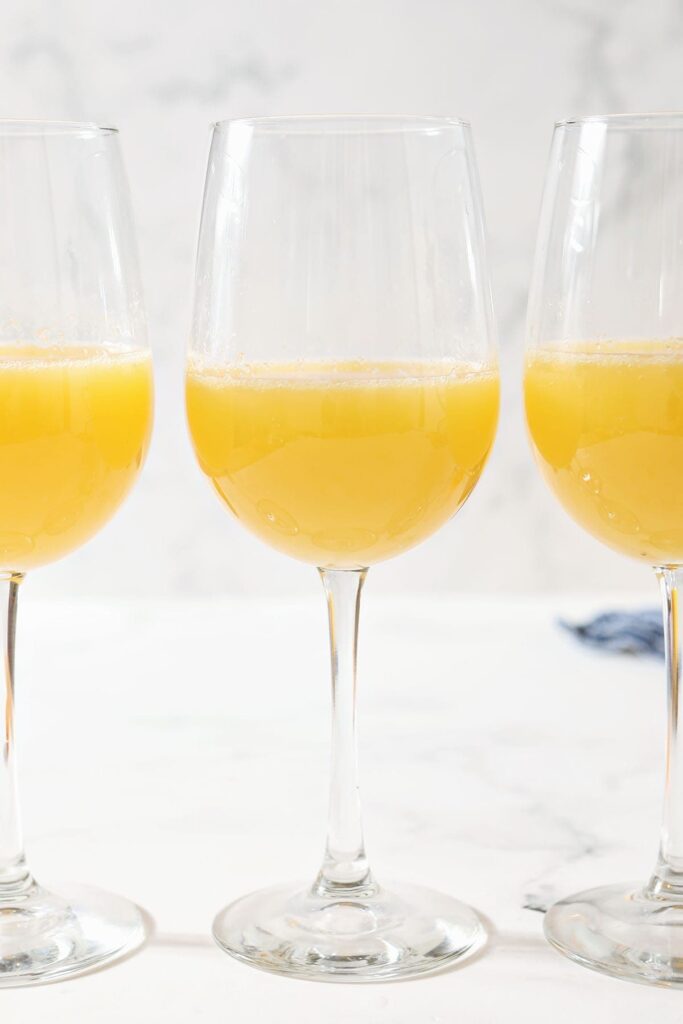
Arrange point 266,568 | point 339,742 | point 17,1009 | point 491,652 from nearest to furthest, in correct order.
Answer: point 17,1009 → point 339,742 → point 491,652 → point 266,568

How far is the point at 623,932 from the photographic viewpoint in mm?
927

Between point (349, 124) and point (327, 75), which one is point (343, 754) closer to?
point (349, 124)

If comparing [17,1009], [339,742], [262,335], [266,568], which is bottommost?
[17,1009]

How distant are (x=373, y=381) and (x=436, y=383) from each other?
0.04m

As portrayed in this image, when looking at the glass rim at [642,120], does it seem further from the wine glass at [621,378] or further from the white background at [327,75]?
the white background at [327,75]

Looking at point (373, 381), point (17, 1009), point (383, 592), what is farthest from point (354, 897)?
point (383, 592)

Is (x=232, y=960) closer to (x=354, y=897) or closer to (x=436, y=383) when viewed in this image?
(x=354, y=897)

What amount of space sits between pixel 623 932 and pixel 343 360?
0.39 m

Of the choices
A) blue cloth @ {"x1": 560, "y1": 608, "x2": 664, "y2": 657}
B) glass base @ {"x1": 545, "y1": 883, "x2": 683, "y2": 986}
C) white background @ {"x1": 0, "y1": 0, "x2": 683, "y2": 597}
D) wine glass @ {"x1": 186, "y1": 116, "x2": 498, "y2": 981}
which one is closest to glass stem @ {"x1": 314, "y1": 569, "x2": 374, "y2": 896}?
wine glass @ {"x1": 186, "y1": 116, "x2": 498, "y2": 981}

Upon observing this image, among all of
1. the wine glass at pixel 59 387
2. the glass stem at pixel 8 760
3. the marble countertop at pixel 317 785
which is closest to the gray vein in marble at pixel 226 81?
the marble countertop at pixel 317 785

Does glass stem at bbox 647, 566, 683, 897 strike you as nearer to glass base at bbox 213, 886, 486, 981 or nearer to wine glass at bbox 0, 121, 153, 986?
glass base at bbox 213, 886, 486, 981

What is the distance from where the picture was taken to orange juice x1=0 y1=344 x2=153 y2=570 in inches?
34.7

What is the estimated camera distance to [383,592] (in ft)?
6.03

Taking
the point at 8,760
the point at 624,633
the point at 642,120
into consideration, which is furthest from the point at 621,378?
the point at 624,633
